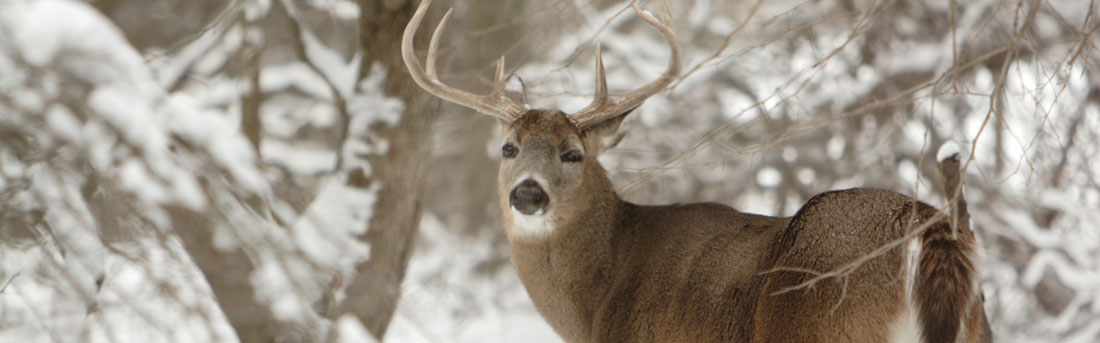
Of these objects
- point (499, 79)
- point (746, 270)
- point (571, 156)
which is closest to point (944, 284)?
point (746, 270)

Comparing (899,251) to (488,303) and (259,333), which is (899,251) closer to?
(259,333)

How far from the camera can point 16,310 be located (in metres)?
3.44

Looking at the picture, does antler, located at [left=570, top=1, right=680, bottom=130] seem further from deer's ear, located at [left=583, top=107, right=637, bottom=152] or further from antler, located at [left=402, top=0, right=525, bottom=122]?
antler, located at [left=402, top=0, right=525, bottom=122]

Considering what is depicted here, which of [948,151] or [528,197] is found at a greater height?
[948,151]

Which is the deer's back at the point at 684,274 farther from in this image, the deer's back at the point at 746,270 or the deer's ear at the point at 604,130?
the deer's ear at the point at 604,130

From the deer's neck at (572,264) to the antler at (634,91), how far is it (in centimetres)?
34

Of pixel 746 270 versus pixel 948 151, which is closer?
pixel 746 270

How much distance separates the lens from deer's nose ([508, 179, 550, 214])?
452 centimetres

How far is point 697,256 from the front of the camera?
4305 mm

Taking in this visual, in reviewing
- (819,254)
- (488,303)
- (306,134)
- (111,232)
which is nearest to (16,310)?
(111,232)

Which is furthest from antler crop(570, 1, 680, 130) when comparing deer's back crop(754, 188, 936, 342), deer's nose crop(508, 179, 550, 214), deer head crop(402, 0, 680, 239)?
deer's back crop(754, 188, 936, 342)

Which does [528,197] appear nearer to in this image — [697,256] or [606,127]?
[606,127]

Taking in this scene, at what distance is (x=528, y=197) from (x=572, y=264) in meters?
0.42

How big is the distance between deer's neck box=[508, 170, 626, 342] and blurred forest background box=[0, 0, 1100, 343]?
0.81 ft
